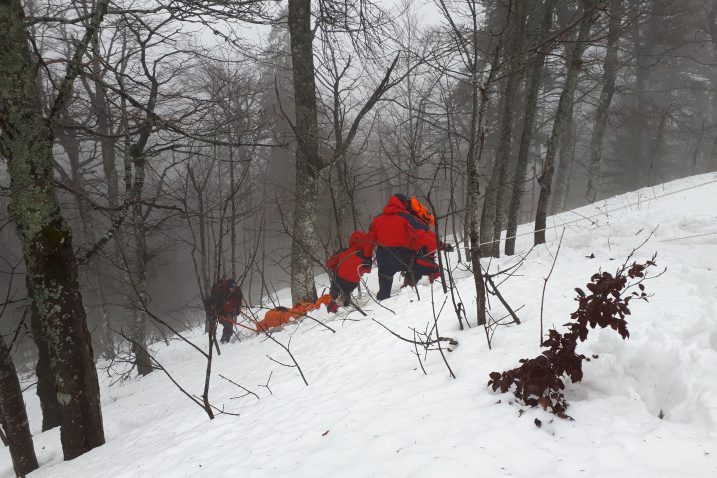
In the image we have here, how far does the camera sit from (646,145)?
18.4 m

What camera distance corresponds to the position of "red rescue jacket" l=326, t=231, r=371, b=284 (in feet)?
19.7

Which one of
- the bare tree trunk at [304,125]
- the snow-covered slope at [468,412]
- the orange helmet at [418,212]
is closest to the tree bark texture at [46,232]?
the snow-covered slope at [468,412]

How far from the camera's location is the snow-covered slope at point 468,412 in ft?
5.24

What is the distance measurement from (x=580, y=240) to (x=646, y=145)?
1670 centimetres

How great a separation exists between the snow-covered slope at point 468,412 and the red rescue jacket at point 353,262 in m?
1.86

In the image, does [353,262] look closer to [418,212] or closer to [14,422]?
[418,212]

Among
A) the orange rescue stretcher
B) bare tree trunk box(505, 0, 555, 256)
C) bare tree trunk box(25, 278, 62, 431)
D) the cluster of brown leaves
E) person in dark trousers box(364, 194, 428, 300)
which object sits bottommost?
bare tree trunk box(25, 278, 62, 431)

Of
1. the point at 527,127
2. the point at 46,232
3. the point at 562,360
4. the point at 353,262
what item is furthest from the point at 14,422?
the point at 527,127

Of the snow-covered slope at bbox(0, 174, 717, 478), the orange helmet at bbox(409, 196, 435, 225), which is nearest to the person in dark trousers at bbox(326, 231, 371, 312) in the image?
the orange helmet at bbox(409, 196, 435, 225)

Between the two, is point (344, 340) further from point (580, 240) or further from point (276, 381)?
point (580, 240)

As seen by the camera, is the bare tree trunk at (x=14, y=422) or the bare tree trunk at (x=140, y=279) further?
the bare tree trunk at (x=140, y=279)

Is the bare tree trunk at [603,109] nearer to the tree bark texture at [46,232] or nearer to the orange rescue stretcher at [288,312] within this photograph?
the orange rescue stretcher at [288,312]

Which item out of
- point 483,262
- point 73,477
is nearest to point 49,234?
point 73,477

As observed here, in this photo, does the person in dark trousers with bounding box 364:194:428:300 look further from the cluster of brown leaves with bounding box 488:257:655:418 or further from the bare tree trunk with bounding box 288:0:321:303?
the cluster of brown leaves with bounding box 488:257:655:418
